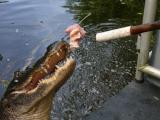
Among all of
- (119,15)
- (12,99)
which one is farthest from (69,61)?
(119,15)

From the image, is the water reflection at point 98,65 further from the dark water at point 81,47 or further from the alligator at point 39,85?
the alligator at point 39,85

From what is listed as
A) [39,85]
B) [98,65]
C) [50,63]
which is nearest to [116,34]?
[50,63]

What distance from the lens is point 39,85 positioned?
11.2 feet

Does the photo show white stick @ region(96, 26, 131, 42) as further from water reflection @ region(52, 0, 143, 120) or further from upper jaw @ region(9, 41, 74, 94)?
water reflection @ region(52, 0, 143, 120)

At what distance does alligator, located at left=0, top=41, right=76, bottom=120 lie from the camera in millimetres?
3332

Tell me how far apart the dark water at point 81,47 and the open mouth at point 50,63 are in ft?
5.45

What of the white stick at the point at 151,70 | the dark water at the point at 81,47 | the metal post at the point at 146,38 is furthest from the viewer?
the dark water at the point at 81,47

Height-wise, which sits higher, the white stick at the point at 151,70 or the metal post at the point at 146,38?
the metal post at the point at 146,38

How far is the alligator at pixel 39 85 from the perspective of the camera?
3.33 meters

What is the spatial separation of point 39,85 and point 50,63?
20cm

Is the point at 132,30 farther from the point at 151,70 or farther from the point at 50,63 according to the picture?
the point at 151,70

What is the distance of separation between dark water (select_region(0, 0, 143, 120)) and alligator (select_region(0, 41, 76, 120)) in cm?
149

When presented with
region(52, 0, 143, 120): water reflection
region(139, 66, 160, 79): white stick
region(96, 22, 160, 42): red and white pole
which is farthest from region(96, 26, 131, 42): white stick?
region(52, 0, 143, 120): water reflection

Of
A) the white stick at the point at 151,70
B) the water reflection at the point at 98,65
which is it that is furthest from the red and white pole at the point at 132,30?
the water reflection at the point at 98,65
